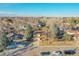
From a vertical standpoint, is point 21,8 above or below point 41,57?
above

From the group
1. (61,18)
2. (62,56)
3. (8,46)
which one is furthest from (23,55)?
(61,18)

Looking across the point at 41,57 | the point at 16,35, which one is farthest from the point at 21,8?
the point at 41,57

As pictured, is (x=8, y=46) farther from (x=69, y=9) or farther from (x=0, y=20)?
(x=69, y=9)

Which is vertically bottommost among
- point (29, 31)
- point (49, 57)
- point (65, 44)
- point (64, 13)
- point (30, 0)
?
point (49, 57)

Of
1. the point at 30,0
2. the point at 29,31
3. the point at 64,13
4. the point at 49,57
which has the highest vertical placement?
the point at 30,0

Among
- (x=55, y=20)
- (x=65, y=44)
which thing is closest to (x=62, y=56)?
(x=65, y=44)

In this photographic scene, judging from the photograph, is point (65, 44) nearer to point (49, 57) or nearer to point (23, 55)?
point (49, 57)

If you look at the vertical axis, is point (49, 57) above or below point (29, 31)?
below
